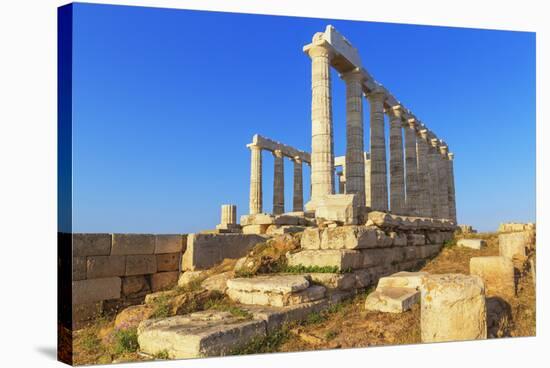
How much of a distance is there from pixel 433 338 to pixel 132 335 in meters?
4.23

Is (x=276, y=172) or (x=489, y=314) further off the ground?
(x=276, y=172)

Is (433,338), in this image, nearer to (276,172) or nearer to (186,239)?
(186,239)

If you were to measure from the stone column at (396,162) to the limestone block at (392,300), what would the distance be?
1762 centimetres

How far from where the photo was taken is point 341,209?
11.0 meters

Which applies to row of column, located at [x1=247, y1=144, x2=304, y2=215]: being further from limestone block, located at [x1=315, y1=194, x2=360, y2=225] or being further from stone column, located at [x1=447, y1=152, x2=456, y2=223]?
limestone block, located at [x1=315, y1=194, x2=360, y2=225]

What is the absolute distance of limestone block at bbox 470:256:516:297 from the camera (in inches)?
326

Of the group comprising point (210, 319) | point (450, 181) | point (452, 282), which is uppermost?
point (450, 181)

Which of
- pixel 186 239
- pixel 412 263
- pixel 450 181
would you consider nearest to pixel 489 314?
pixel 412 263

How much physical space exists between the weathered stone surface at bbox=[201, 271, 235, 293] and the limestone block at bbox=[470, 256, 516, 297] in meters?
4.87

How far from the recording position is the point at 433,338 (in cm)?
612

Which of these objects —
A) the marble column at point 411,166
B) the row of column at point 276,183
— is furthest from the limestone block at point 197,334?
the marble column at point 411,166

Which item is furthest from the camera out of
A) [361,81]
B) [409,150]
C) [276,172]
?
[276,172]

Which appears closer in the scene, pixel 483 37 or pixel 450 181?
pixel 483 37

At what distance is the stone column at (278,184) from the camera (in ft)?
106
